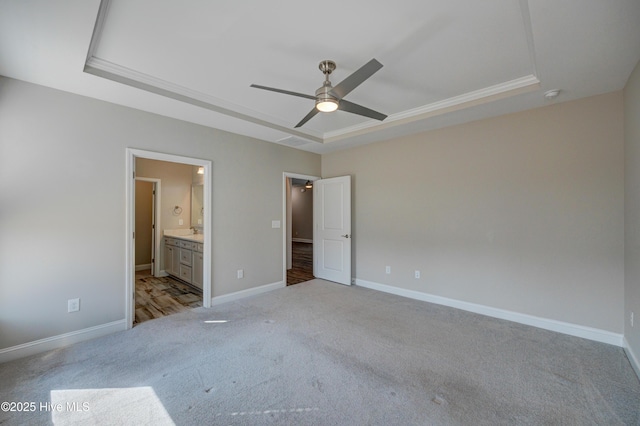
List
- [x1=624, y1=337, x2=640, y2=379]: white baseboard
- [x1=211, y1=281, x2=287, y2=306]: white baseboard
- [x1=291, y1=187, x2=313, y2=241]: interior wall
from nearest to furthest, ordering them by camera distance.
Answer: [x1=624, y1=337, x2=640, y2=379]: white baseboard → [x1=211, y1=281, x2=287, y2=306]: white baseboard → [x1=291, y1=187, x2=313, y2=241]: interior wall

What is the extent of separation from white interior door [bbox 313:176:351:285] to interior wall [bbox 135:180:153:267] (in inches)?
154

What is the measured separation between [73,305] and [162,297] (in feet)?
4.99

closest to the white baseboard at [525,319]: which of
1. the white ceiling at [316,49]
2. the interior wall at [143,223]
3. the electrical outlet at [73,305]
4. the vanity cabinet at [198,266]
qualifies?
the white ceiling at [316,49]

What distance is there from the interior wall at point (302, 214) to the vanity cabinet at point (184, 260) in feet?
21.9

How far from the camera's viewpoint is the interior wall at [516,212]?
9.11 ft

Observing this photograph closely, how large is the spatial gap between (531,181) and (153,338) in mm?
4655

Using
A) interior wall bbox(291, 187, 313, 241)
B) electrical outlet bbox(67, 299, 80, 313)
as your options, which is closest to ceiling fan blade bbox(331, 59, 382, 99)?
electrical outlet bbox(67, 299, 80, 313)

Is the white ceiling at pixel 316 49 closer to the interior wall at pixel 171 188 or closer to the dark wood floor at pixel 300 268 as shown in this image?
the interior wall at pixel 171 188

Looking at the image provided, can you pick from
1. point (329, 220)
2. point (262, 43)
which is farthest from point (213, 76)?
point (329, 220)

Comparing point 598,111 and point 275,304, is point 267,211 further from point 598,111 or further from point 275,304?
point 598,111

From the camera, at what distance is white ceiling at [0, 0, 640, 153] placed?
178 cm

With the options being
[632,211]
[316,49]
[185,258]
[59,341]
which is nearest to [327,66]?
[316,49]

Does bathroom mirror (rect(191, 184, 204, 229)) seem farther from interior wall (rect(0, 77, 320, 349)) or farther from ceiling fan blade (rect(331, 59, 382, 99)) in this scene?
ceiling fan blade (rect(331, 59, 382, 99))

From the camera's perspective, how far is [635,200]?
A: 7.59ft
